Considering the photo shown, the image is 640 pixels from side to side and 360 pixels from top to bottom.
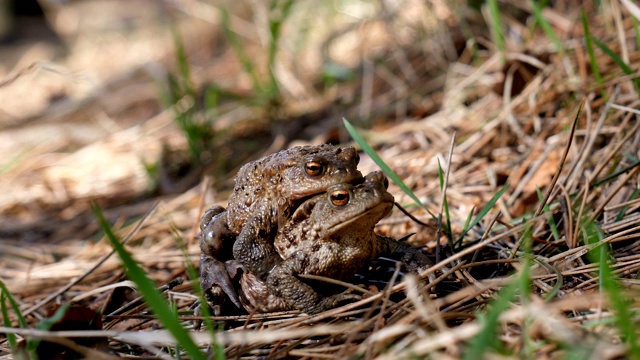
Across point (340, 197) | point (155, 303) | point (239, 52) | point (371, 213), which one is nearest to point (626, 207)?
point (371, 213)

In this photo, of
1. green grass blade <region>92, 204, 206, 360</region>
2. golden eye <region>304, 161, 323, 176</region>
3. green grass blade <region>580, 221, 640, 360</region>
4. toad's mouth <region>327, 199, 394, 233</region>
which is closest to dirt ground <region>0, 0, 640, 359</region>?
green grass blade <region>580, 221, 640, 360</region>

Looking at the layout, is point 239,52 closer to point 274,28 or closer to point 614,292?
point 274,28

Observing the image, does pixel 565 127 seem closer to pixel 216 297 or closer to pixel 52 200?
pixel 216 297

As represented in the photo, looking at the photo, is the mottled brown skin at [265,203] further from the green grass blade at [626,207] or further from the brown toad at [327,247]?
the green grass blade at [626,207]

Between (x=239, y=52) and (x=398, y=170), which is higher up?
(x=239, y=52)

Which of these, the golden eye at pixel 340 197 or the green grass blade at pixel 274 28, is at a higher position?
the green grass blade at pixel 274 28

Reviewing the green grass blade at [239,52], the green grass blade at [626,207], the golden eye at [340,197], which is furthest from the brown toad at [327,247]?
the green grass blade at [239,52]

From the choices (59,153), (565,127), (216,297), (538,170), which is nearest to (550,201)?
(538,170)

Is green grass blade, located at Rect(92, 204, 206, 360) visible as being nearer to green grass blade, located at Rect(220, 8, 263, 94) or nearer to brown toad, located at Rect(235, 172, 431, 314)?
brown toad, located at Rect(235, 172, 431, 314)
